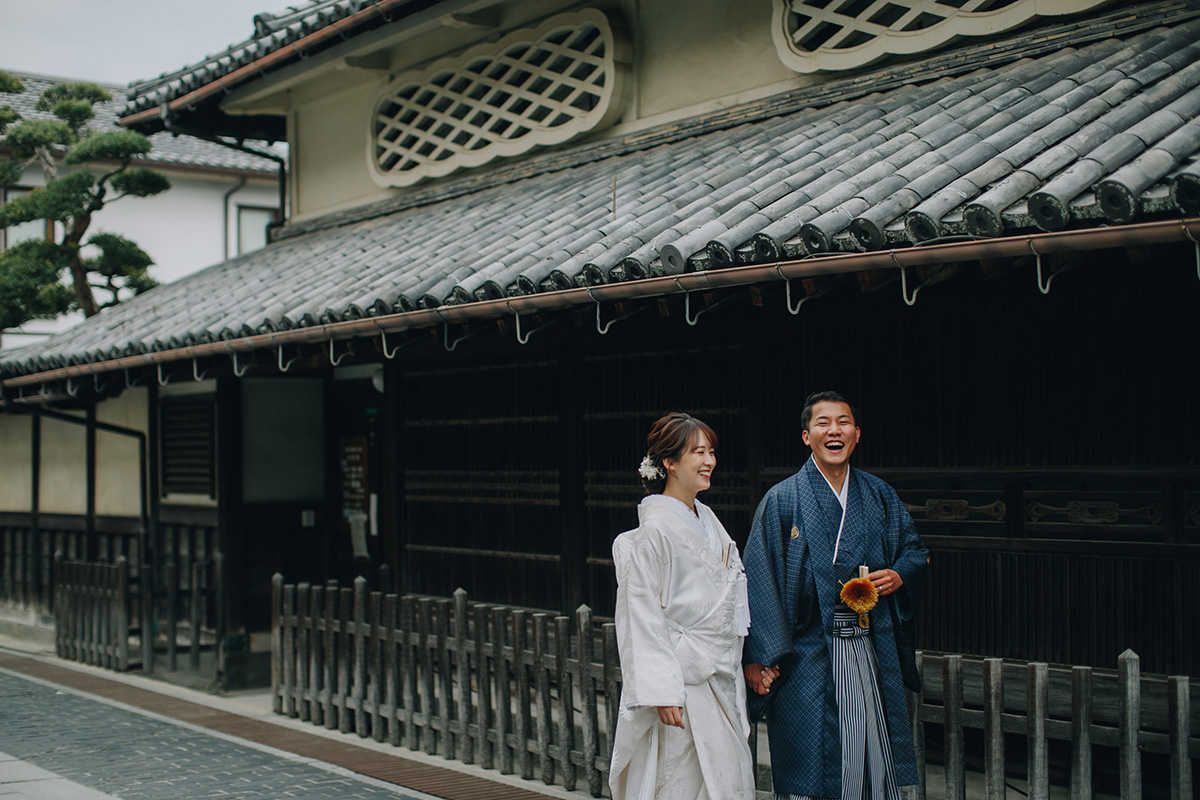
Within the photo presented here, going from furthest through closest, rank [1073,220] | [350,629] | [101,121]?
[101,121] < [350,629] < [1073,220]

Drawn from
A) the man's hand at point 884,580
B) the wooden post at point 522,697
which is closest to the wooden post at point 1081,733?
the man's hand at point 884,580

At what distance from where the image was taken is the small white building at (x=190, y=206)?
79.7ft

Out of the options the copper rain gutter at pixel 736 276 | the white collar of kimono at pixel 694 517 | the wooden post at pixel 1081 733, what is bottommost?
the wooden post at pixel 1081 733

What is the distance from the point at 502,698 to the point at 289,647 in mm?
2756

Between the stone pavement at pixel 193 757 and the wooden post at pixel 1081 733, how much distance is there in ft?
9.99

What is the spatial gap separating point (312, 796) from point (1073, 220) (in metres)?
5.32

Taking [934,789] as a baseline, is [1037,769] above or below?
above

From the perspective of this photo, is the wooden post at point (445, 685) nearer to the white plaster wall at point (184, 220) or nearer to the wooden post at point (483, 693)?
the wooden post at point (483, 693)

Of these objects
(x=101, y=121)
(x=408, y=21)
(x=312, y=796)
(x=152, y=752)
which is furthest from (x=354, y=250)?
(x=101, y=121)

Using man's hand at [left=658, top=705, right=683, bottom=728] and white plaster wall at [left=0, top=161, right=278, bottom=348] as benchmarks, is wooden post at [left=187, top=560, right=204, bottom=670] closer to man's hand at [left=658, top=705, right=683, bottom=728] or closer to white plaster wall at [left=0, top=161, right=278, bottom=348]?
man's hand at [left=658, top=705, right=683, bottom=728]

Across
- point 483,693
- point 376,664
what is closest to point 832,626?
point 483,693

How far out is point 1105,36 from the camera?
681 cm

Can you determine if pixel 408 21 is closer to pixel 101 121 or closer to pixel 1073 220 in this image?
pixel 1073 220

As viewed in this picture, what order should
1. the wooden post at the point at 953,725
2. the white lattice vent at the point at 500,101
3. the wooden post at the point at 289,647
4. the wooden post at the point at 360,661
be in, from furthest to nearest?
the white lattice vent at the point at 500,101, the wooden post at the point at 289,647, the wooden post at the point at 360,661, the wooden post at the point at 953,725
